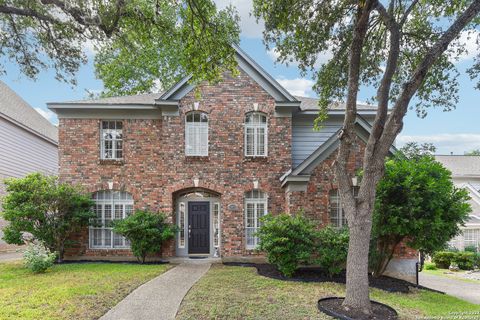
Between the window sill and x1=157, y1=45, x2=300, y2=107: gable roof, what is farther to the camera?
the window sill

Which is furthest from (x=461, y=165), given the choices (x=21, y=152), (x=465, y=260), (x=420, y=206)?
(x=21, y=152)

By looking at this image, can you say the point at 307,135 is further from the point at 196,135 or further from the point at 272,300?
the point at 272,300

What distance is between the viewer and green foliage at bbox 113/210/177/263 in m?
12.4

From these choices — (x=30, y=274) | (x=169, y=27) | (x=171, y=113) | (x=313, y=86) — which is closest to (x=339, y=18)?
(x=313, y=86)

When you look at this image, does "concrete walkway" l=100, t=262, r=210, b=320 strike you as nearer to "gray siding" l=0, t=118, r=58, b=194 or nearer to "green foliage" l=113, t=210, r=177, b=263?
"green foliage" l=113, t=210, r=177, b=263

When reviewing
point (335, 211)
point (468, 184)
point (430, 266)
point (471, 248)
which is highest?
point (468, 184)

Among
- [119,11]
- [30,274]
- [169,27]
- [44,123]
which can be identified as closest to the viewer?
[119,11]

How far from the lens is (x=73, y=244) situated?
13.2 m

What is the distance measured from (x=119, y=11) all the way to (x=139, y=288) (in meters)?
6.37

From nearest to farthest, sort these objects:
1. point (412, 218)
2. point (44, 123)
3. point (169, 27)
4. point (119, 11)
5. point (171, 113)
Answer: point (119, 11), point (169, 27), point (412, 218), point (171, 113), point (44, 123)

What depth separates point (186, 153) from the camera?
13.5 metres

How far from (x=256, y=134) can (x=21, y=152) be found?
14.0 meters

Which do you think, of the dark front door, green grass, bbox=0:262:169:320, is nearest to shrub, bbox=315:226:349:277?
green grass, bbox=0:262:169:320

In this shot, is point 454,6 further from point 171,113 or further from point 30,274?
point 30,274
